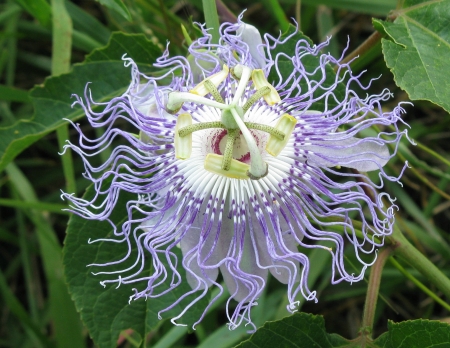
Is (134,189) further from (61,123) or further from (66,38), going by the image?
(66,38)

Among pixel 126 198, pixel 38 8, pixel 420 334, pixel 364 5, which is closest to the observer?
pixel 420 334

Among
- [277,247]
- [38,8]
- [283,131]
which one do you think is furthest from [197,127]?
[38,8]

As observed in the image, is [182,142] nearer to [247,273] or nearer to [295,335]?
[247,273]

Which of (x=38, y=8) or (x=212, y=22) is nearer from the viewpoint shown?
(x=212, y=22)

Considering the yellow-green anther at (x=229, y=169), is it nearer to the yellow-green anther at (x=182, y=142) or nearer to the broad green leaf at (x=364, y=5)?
the yellow-green anther at (x=182, y=142)

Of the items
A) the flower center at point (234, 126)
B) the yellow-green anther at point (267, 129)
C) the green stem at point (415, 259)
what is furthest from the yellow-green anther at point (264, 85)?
the green stem at point (415, 259)

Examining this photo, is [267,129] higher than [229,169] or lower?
higher

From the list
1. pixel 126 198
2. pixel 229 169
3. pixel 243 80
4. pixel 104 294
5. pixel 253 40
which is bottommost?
pixel 104 294
